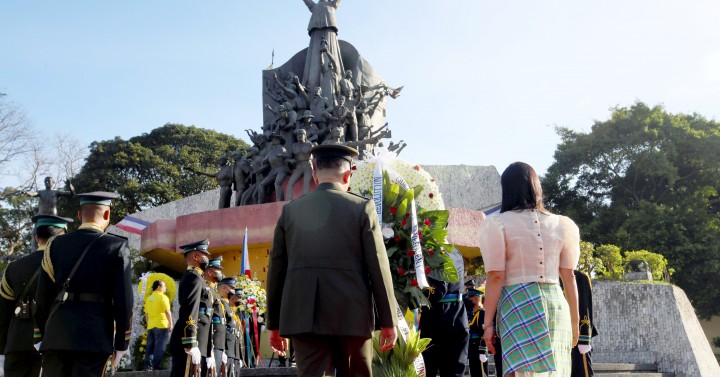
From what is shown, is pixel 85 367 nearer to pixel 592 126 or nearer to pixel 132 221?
pixel 132 221

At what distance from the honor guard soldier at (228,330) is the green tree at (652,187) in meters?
18.5

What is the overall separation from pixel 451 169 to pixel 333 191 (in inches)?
919

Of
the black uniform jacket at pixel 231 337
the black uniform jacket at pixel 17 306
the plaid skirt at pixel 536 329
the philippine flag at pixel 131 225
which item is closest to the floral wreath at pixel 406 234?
the plaid skirt at pixel 536 329

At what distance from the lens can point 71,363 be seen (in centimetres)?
417

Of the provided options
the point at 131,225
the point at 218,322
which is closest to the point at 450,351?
the point at 218,322

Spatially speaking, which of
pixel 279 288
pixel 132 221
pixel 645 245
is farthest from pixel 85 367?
pixel 645 245

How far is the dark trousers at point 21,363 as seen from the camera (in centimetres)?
539

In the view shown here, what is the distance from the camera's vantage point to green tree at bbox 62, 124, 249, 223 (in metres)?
31.5

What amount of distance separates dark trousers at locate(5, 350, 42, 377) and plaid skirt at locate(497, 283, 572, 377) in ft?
11.9

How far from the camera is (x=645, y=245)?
24.3 m

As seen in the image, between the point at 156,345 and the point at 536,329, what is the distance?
8.36 meters

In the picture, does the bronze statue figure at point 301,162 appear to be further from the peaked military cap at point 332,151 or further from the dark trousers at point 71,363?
the peaked military cap at point 332,151

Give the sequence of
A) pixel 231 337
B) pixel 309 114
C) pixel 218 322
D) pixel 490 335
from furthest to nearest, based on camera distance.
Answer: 1. pixel 309 114
2. pixel 231 337
3. pixel 218 322
4. pixel 490 335

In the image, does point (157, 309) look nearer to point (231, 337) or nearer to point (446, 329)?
point (231, 337)
